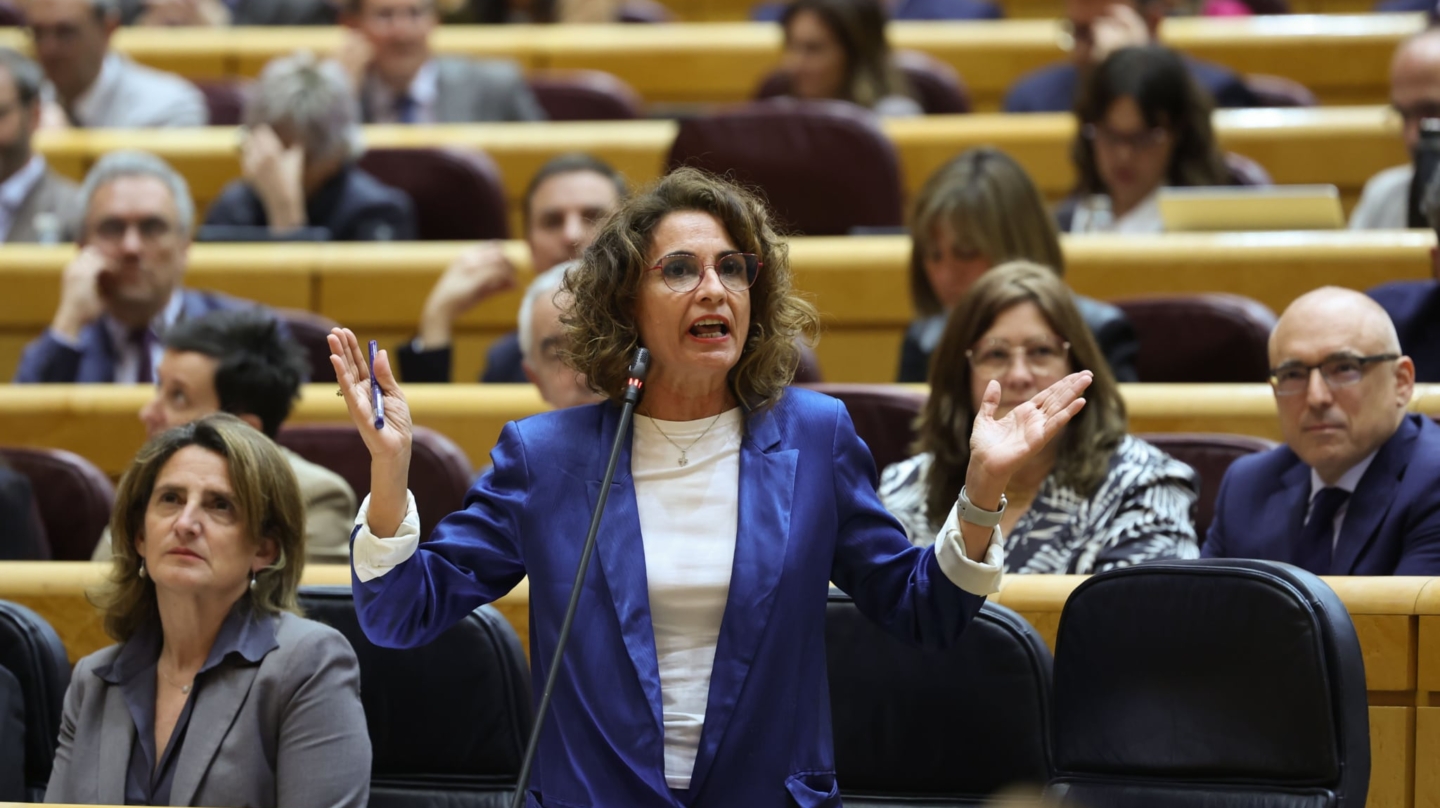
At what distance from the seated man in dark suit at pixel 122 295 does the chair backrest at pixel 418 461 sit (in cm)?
47

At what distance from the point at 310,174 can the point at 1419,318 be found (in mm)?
1684

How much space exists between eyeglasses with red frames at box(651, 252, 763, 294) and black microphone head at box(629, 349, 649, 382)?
5 cm

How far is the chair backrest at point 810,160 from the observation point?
2758 millimetres

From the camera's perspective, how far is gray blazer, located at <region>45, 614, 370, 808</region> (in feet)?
4.64

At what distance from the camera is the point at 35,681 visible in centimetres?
155

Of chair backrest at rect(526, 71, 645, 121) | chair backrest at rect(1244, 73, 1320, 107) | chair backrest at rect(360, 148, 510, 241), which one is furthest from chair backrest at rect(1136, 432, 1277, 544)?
chair backrest at rect(526, 71, 645, 121)

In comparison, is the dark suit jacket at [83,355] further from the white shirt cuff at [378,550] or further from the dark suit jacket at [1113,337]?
the white shirt cuff at [378,550]

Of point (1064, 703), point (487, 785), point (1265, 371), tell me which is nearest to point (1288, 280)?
point (1265, 371)

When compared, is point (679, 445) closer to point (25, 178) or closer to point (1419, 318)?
point (1419, 318)

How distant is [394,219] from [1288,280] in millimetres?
1327

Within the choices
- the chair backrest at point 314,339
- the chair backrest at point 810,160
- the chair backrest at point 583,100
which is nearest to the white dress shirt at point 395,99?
the chair backrest at point 583,100

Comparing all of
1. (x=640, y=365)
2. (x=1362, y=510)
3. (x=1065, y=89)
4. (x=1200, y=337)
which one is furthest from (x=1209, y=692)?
(x=1065, y=89)

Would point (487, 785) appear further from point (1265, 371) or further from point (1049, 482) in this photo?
point (1265, 371)

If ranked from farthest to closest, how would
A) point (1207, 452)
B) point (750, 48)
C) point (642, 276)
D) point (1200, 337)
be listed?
point (750, 48) < point (1200, 337) < point (1207, 452) < point (642, 276)
